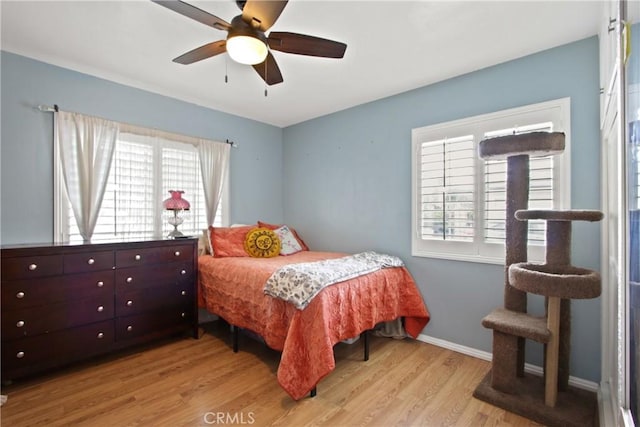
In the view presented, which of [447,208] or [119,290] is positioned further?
[447,208]

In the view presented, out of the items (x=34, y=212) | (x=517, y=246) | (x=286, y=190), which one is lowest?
(x=517, y=246)

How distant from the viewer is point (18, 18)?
1.97 meters

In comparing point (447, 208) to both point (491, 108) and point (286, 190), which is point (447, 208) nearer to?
point (491, 108)

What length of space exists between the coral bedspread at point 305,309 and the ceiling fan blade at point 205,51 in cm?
155

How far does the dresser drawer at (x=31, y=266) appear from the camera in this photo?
2004 mm

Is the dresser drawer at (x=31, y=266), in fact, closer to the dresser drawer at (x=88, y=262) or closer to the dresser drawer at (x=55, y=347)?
the dresser drawer at (x=88, y=262)

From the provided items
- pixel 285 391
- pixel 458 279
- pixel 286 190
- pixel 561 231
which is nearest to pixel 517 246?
pixel 561 231

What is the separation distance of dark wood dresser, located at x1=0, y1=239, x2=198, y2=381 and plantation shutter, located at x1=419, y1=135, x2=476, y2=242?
7.38ft

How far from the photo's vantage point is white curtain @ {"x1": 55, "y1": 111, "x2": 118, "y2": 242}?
8.43 ft

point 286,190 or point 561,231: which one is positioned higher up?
point 286,190

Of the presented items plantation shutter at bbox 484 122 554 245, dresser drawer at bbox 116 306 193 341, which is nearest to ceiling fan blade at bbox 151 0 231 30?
plantation shutter at bbox 484 122 554 245

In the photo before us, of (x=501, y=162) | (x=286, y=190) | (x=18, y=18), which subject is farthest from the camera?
(x=286, y=190)

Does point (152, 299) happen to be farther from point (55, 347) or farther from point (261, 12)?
point (261, 12)

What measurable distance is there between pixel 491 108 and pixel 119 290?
3348 mm
